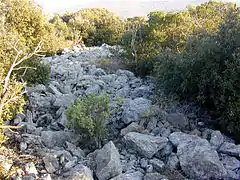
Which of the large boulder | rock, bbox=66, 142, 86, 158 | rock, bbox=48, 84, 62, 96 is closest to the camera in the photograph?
the large boulder

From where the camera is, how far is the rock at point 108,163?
537 cm

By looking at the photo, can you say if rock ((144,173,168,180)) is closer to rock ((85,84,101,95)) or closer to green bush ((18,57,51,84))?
rock ((85,84,101,95))

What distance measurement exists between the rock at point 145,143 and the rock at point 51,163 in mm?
1469

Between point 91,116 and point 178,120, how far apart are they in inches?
79.5

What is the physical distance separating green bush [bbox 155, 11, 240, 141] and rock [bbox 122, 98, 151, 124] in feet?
2.66

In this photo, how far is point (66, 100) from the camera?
798 centimetres

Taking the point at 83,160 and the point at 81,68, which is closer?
the point at 83,160

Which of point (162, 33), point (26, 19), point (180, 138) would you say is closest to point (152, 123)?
point (180, 138)

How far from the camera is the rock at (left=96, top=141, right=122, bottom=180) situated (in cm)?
537

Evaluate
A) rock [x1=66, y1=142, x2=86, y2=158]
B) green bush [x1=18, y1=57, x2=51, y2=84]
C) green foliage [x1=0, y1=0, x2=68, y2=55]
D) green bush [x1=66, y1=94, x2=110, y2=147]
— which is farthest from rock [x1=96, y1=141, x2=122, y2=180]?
green foliage [x1=0, y1=0, x2=68, y2=55]

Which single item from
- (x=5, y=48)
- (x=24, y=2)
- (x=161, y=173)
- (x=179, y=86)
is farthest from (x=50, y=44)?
(x=161, y=173)

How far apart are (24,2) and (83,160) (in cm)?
799

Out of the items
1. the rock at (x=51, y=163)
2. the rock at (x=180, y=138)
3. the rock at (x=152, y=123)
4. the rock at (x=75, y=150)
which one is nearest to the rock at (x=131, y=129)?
the rock at (x=152, y=123)

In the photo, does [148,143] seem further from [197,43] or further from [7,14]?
[7,14]
